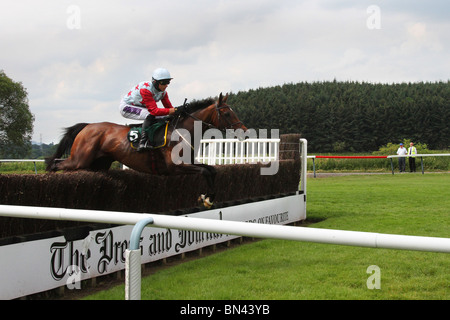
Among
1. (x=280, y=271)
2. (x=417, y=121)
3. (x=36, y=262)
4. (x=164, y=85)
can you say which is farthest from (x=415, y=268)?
(x=417, y=121)

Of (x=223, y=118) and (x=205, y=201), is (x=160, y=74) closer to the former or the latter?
(x=223, y=118)

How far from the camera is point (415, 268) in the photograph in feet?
15.4

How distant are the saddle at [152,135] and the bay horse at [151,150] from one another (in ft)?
0.20

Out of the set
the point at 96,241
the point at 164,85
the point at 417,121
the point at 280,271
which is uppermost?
the point at 417,121

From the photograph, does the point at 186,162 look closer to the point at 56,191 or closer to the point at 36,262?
the point at 56,191

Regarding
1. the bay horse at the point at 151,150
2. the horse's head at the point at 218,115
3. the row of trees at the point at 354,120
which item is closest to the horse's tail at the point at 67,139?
the bay horse at the point at 151,150

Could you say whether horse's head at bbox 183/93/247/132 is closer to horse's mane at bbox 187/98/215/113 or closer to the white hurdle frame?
horse's mane at bbox 187/98/215/113

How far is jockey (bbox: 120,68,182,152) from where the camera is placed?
6.65 m

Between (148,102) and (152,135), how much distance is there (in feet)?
1.45

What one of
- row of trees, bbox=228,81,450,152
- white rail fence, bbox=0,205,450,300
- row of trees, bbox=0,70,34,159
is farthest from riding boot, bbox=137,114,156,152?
row of trees, bbox=228,81,450,152

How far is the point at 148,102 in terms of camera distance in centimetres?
668

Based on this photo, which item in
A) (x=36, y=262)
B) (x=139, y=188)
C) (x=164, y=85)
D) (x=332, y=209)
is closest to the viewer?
(x=36, y=262)

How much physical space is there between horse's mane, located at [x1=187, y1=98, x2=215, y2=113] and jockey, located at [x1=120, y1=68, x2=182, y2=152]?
28 cm
